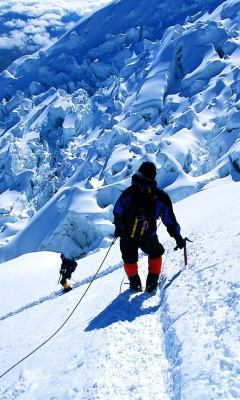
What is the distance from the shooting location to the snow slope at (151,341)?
5.70 ft

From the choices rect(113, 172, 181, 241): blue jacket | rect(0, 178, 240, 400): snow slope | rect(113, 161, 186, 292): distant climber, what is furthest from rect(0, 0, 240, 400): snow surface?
rect(113, 172, 181, 241): blue jacket

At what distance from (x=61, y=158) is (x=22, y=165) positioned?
10.1ft

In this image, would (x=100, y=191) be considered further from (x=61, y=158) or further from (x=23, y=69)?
(x=23, y=69)

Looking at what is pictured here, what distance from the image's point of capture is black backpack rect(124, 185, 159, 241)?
2771mm

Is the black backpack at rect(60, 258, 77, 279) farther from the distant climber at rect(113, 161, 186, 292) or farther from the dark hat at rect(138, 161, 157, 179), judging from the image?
the dark hat at rect(138, 161, 157, 179)

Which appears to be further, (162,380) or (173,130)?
(173,130)

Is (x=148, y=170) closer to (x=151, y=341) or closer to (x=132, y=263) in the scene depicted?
(x=132, y=263)

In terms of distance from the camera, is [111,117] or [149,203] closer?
[149,203]

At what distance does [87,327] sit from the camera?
2.70m

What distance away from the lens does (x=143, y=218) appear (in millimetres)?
2818

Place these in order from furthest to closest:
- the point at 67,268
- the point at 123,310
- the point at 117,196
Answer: the point at 117,196
the point at 67,268
the point at 123,310

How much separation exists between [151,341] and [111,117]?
2273 cm

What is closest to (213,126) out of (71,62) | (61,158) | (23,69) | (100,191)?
(100,191)

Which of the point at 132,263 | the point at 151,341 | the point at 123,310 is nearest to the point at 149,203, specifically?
the point at 132,263
